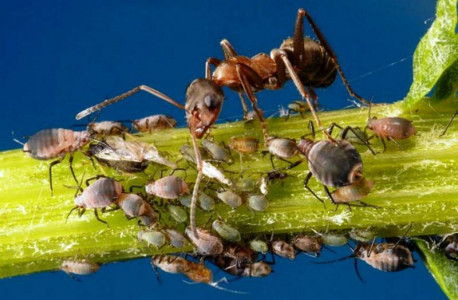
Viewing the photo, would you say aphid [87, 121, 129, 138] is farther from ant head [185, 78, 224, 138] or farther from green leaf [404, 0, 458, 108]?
green leaf [404, 0, 458, 108]

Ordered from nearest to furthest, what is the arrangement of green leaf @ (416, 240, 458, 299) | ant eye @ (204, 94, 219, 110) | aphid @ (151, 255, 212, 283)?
green leaf @ (416, 240, 458, 299), ant eye @ (204, 94, 219, 110), aphid @ (151, 255, 212, 283)

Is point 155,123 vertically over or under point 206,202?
over

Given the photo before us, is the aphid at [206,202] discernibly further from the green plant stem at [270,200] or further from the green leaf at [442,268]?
the green leaf at [442,268]

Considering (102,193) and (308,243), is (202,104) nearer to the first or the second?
(102,193)

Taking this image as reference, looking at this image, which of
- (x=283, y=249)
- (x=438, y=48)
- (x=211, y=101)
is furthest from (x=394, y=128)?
(x=211, y=101)

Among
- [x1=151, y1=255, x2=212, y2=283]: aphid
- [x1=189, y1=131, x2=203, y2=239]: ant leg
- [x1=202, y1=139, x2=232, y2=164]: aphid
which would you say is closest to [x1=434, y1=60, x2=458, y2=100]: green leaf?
[x1=202, y1=139, x2=232, y2=164]: aphid

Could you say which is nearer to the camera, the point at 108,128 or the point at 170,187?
the point at 170,187

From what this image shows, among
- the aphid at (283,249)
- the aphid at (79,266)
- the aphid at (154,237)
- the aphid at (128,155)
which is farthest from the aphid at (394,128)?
the aphid at (79,266)
